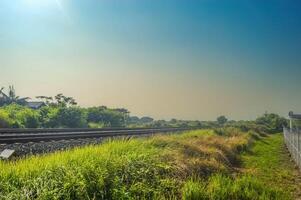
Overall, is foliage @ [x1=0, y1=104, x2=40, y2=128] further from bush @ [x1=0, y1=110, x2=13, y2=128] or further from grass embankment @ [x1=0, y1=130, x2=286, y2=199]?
Result: grass embankment @ [x1=0, y1=130, x2=286, y2=199]

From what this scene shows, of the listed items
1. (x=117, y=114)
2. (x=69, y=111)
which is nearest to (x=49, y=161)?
(x=69, y=111)

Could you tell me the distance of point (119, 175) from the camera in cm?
1001

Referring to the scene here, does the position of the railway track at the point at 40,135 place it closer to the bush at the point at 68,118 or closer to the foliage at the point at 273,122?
the bush at the point at 68,118

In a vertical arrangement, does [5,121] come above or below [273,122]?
below

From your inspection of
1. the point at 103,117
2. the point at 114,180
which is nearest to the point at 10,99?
the point at 103,117

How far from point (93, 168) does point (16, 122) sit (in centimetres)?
3421

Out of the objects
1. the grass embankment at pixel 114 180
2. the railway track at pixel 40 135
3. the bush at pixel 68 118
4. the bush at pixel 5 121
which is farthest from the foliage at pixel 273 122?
the grass embankment at pixel 114 180

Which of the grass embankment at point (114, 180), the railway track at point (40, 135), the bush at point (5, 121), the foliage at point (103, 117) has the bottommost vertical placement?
the grass embankment at point (114, 180)

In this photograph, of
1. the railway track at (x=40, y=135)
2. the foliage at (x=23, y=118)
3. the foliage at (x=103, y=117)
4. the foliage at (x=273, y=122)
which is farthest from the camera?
the foliage at (x=273, y=122)

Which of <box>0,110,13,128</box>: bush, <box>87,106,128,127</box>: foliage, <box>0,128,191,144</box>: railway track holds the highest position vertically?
<box>87,106,128,127</box>: foliage

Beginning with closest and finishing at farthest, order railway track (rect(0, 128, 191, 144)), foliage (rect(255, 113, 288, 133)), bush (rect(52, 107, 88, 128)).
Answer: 1. railway track (rect(0, 128, 191, 144))
2. bush (rect(52, 107, 88, 128))
3. foliage (rect(255, 113, 288, 133))

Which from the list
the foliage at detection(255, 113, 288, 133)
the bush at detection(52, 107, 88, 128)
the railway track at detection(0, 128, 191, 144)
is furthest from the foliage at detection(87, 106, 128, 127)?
the railway track at detection(0, 128, 191, 144)

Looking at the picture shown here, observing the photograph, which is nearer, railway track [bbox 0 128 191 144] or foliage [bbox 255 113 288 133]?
railway track [bbox 0 128 191 144]

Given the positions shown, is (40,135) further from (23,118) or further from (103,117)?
(103,117)
